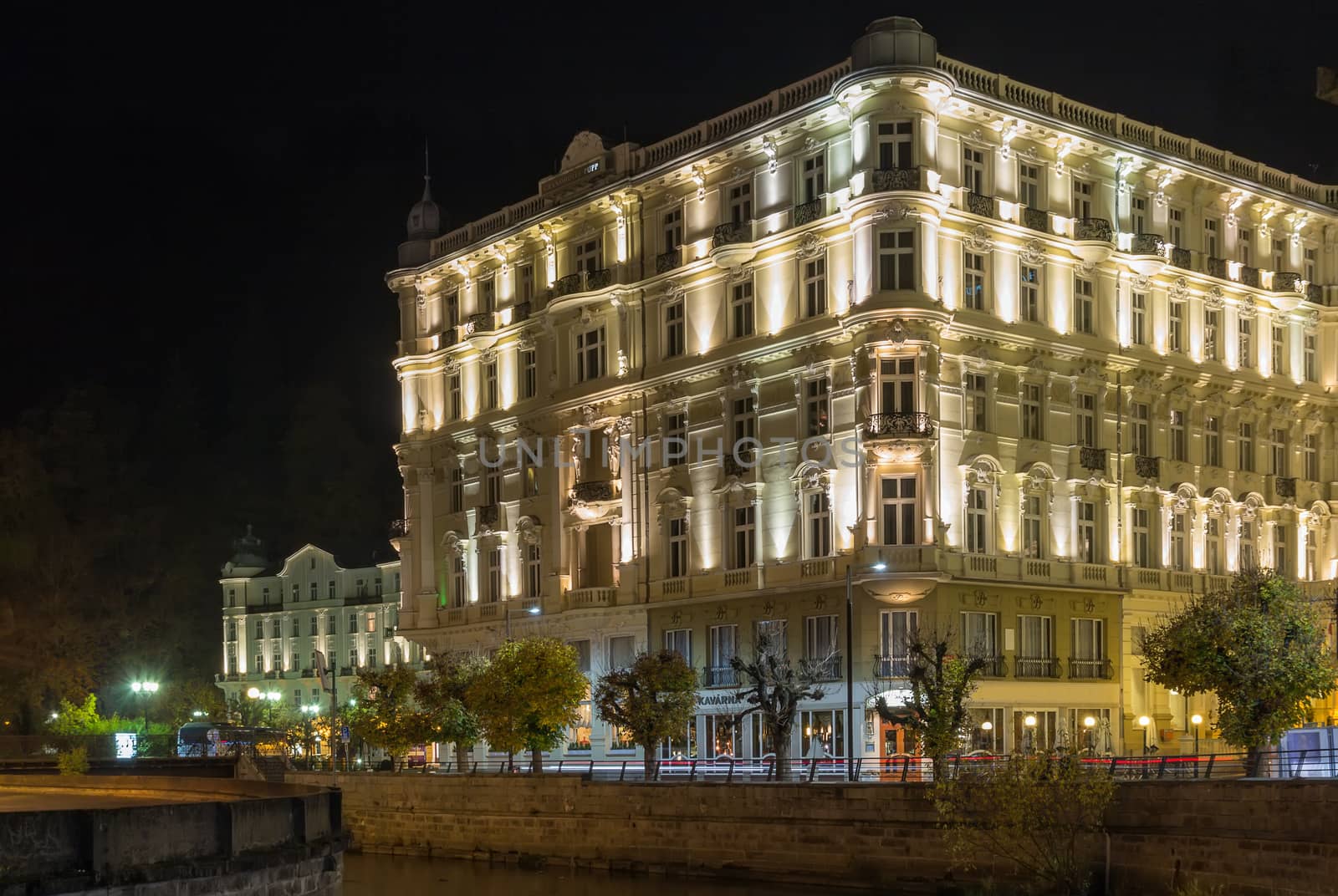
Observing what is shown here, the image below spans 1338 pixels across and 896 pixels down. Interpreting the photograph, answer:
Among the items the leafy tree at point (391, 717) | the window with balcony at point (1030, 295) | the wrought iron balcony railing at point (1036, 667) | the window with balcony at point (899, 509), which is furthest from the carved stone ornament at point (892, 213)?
the leafy tree at point (391, 717)

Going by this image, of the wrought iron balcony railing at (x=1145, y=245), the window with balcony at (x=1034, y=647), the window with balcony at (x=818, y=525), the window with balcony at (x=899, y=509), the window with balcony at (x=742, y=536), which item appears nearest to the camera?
the window with balcony at (x=899, y=509)

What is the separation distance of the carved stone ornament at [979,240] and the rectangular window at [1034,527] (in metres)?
8.60

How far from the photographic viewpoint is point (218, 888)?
27.9m

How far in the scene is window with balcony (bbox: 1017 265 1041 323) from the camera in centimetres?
6462

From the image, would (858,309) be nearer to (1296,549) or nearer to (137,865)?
(1296,549)

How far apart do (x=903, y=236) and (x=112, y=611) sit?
71563 millimetres

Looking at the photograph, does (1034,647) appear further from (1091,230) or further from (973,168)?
(973,168)

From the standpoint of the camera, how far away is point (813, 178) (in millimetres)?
64500

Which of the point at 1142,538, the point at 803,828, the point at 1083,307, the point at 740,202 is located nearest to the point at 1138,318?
the point at 1083,307

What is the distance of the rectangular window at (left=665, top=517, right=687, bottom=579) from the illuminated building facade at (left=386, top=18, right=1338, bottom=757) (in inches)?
4.7

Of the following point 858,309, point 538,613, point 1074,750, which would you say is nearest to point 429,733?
point 538,613

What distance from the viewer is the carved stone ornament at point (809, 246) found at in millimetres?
63531

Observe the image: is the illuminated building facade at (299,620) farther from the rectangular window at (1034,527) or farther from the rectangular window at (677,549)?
the rectangular window at (1034,527)

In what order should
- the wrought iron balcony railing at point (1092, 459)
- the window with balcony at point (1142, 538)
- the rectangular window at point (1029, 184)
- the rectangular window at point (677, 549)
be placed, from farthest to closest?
the rectangular window at point (677, 549), the window with balcony at point (1142, 538), the rectangular window at point (1029, 184), the wrought iron balcony railing at point (1092, 459)
